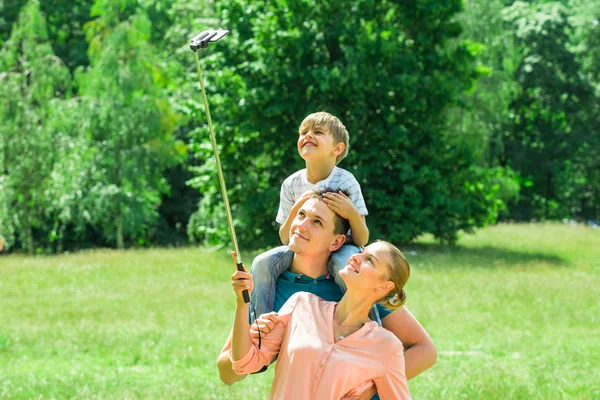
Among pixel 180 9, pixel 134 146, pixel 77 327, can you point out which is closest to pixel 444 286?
pixel 77 327

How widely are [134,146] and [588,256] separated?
46.7 ft

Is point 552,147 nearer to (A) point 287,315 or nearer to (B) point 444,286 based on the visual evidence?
(B) point 444,286

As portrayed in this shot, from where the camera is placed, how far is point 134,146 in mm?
29781

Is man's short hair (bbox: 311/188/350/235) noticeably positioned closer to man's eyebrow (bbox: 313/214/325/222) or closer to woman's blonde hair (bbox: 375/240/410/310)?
man's eyebrow (bbox: 313/214/325/222)

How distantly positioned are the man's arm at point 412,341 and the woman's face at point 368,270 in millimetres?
414

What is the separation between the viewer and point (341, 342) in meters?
4.04

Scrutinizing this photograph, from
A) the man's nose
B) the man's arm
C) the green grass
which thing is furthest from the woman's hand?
the green grass

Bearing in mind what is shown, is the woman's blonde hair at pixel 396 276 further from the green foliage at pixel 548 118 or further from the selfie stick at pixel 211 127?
the green foliage at pixel 548 118

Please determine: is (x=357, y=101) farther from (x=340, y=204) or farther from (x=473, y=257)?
(x=340, y=204)

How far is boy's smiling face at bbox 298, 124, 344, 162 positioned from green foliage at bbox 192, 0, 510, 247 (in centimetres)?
1854

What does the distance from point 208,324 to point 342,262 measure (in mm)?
9215

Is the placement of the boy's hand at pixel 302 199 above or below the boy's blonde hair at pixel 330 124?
below

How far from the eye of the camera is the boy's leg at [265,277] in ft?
14.7

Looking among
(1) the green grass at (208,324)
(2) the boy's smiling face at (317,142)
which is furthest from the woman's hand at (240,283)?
(1) the green grass at (208,324)
